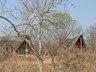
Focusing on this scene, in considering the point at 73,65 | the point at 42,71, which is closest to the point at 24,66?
the point at 42,71

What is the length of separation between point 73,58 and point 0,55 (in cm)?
382

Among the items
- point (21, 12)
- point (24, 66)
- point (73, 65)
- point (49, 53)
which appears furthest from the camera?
point (24, 66)

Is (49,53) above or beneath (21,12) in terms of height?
beneath

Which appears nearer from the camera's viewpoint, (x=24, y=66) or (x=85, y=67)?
(x=85, y=67)

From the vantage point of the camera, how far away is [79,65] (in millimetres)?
13125

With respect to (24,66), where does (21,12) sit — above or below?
above

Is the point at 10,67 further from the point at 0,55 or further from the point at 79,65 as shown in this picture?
the point at 79,65

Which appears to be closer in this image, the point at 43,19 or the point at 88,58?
the point at 43,19

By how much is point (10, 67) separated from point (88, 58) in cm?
371

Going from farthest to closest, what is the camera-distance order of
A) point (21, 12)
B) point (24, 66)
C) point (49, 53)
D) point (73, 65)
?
1. point (24, 66)
2. point (49, 53)
3. point (21, 12)
4. point (73, 65)

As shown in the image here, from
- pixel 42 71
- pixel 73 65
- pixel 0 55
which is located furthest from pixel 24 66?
pixel 73 65

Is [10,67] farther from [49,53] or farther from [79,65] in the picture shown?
[79,65]

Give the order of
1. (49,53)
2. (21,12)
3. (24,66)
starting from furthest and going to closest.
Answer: (24,66) < (49,53) < (21,12)

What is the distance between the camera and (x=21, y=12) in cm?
1374
